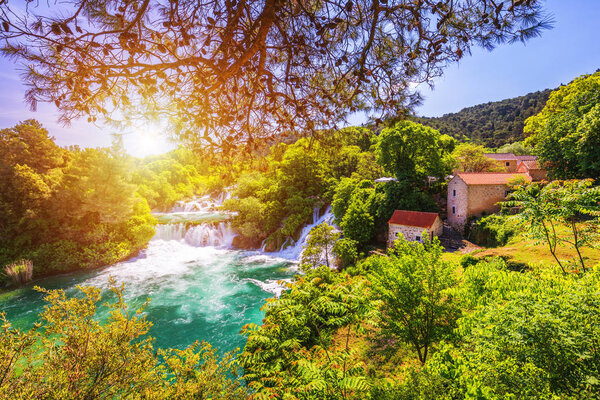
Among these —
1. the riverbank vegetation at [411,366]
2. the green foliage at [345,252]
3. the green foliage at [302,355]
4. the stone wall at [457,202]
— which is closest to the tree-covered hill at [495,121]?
the stone wall at [457,202]

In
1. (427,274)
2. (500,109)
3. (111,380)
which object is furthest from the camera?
(500,109)

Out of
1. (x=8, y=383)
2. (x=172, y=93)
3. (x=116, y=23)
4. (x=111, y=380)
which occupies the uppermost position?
(x=116, y=23)

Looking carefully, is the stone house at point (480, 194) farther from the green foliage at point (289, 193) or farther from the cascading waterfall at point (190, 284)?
the cascading waterfall at point (190, 284)

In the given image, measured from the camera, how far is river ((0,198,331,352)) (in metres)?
11.3

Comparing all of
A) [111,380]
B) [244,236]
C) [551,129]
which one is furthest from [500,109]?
[111,380]

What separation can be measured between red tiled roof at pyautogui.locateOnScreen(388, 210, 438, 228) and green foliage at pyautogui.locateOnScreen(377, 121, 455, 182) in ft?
13.1

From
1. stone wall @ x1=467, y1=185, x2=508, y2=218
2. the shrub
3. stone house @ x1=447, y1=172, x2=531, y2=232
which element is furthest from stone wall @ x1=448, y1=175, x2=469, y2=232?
the shrub

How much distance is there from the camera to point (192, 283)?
16.0m

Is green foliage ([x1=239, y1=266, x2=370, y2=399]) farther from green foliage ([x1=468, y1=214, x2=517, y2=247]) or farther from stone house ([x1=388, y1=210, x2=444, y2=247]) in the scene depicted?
green foliage ([x1=468, y1=214, x2=517, y2=247])

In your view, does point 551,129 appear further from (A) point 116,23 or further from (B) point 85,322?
(B) point 85,322

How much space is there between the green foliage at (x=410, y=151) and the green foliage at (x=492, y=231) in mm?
5792

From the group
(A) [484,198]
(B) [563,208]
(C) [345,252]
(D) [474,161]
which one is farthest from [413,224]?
(D) [474,161]

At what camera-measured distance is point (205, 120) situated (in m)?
3.88

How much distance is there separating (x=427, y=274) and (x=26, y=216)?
83.3 feet
